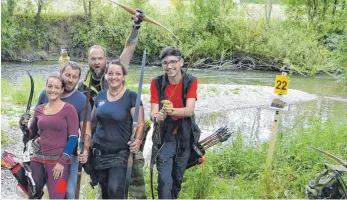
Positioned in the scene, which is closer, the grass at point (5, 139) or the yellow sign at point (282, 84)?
the yellow sign at point (282, 84)

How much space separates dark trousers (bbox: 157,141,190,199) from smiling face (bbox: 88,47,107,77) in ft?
3.39

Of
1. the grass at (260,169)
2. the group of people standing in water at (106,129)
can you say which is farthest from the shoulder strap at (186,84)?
the grass at (260,169)

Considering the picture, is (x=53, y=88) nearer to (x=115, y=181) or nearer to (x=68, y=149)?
(x=68, y=149)

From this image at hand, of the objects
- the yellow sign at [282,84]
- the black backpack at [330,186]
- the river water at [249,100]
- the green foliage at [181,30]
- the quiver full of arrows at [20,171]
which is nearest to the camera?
the quiver full of arrows at [20,171]

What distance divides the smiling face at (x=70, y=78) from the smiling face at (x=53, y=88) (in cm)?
16

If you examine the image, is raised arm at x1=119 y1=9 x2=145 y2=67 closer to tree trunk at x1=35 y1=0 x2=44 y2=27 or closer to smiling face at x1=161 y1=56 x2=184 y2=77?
smiling face at x1=161 y1=56 x2=184 y2=77

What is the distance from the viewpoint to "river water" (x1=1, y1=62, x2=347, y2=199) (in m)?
9.93

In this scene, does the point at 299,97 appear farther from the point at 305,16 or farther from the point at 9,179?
the point at 305,16

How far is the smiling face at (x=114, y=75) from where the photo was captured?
3.66 m

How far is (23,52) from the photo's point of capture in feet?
93.8

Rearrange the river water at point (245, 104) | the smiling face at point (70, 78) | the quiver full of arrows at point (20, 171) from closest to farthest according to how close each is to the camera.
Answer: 1. the quiver full of arrows at point (20, 171)
2. the smiling face at point (70, 78)
3. the river water at point (245, 104)

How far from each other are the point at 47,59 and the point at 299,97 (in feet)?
60.7

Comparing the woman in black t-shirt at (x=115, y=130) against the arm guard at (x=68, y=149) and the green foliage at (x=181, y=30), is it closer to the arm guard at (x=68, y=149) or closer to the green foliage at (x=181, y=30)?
the arm guard at (x=68, y=149)

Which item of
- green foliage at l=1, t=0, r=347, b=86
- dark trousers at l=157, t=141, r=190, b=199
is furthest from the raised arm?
green foliage at l=1, t=0, r=347, b=86
